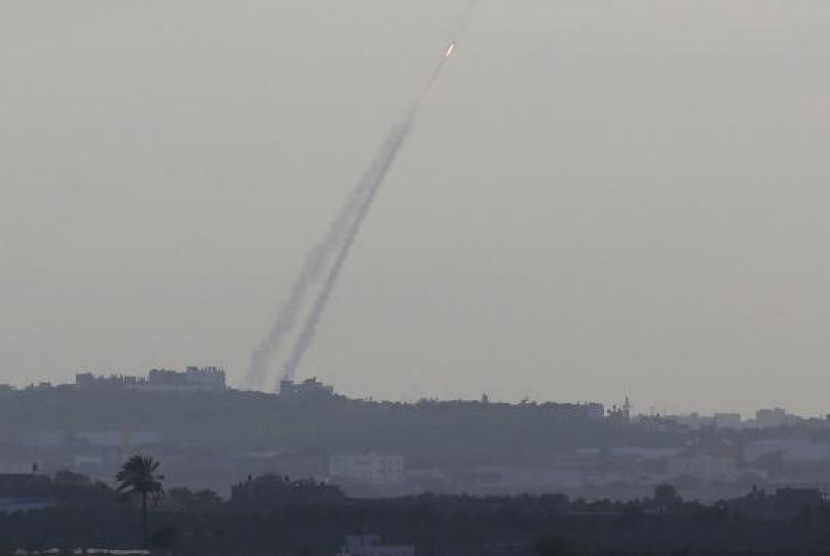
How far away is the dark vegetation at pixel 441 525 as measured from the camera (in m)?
118

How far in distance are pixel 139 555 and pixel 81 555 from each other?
197 centimetres

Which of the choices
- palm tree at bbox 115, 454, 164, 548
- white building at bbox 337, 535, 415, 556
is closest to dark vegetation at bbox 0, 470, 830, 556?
white building at bbox 337, 535, 415, 556

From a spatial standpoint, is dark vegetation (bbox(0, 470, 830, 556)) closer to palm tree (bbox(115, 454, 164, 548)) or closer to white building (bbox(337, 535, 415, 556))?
white building (bbox(337, 535, 415, 556))

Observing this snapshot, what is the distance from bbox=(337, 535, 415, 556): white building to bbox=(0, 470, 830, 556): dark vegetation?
3.31 feet

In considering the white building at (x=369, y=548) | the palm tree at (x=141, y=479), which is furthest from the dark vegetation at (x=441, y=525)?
the palm tree at (x=141, y=479)

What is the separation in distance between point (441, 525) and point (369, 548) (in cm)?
1726

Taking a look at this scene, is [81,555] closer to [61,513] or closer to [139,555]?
[139,555]

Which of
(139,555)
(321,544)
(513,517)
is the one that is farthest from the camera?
(513,517)

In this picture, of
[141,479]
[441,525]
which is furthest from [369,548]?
[441,525]

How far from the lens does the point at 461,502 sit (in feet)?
475

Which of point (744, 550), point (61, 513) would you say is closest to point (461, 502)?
point (61, 513)

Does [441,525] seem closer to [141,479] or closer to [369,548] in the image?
[141,479]

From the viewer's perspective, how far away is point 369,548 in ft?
371

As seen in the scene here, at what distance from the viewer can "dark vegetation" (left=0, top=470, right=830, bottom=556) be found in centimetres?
11775
